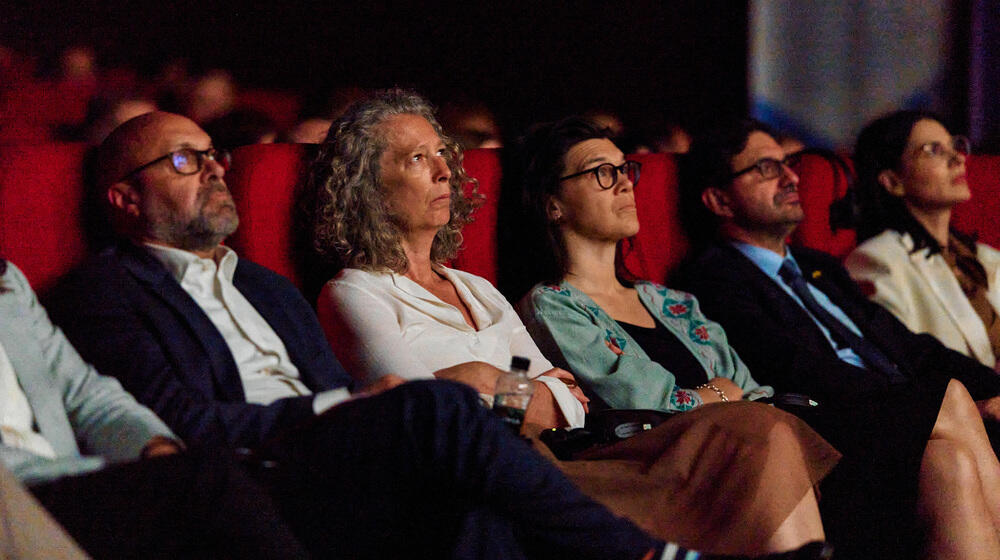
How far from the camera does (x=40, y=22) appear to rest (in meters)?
3.38

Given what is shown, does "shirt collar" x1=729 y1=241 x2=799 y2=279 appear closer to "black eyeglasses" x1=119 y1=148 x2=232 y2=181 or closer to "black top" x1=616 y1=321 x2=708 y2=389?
"black top" x1=616 y1=321 x2=708 y2=389

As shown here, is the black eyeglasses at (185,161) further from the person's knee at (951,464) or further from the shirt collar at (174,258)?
the person's knee at (951,464)

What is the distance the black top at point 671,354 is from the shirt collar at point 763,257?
0.49 meters

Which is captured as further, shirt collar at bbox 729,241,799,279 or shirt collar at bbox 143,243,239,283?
A: shirt collar at bbox 729,241,799,279

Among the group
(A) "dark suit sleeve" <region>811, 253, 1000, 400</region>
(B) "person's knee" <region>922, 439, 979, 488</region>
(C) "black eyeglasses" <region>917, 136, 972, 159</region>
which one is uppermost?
(C) "black eyeglasses" <region>917, 136, 972, 159</region>

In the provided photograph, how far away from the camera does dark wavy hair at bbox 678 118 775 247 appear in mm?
3088

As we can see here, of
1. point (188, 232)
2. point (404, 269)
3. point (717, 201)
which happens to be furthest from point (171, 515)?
point (717, 201)

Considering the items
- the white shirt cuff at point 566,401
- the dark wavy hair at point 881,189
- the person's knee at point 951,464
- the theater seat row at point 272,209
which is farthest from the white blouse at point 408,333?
the dark wavy hair at point 881,189

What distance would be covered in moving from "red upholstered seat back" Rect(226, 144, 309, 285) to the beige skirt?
0.89 m

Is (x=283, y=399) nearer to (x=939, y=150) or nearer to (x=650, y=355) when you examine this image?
(x=650, y=355)

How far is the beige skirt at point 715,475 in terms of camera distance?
1.70m

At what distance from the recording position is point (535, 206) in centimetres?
275

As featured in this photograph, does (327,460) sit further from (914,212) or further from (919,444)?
(914,212)

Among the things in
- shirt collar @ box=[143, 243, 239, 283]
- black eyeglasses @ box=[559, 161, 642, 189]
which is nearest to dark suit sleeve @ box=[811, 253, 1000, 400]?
black eyeglasses @ box=[559, 161, 642, 189]
